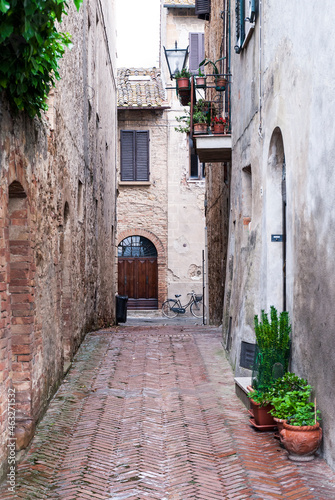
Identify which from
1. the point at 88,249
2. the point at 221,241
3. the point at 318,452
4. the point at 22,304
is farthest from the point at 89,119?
the point at 318,452

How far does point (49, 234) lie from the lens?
6.61m

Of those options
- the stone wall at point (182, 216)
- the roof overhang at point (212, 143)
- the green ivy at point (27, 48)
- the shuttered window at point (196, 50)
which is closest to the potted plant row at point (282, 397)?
the green ivy at point (27, 48)

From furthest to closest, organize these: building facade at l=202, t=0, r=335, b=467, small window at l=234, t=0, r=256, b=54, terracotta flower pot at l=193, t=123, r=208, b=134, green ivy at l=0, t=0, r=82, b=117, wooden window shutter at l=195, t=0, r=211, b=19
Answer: wooden window shutter at l=195, t=0, r=211, b=19, terracotta flower pot at l=193, t=123, r=208, b=134, small window at l=234, t=0, r=256, b=54, building facade at l=202, t=0, r=335, b=467, green ivy at l=0, t=0, r=82, b=117

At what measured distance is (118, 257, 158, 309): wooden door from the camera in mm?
22969

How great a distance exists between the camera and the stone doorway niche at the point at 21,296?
527 centimetres

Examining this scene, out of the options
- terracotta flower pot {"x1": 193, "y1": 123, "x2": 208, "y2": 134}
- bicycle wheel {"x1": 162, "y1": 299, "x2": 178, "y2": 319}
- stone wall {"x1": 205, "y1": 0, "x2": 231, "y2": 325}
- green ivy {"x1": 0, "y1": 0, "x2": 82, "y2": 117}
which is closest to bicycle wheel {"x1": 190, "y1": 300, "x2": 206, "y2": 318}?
bicycle wheel {"x1": 162, "y1": 299, "x2": 178, "y2": 319}

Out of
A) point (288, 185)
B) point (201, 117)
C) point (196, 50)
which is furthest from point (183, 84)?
point (196, 50)

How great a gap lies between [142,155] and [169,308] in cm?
597

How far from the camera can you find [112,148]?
734 inches

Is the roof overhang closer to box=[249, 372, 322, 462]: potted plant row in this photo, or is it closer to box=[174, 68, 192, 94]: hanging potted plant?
box=[174, 68, 192, 94]: hanging potted plant

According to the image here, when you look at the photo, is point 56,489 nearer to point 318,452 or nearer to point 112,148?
point 318,452

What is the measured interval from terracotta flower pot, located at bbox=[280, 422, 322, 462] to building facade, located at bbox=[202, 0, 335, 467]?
8 centimetres

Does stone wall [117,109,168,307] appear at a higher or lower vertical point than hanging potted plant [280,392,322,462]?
higher

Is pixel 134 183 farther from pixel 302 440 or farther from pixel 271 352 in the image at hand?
pixel 302 440
